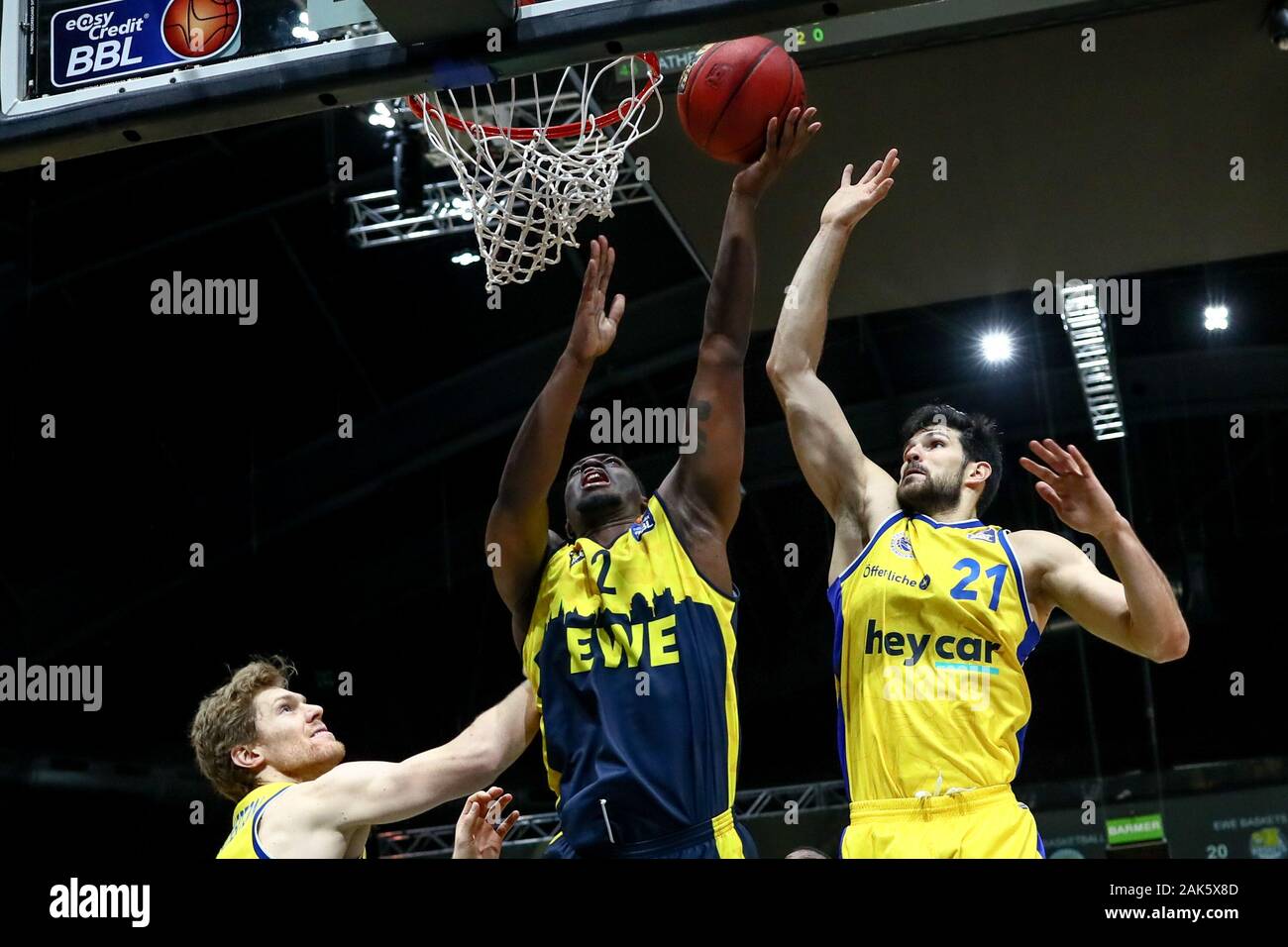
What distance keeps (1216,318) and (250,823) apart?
7.22 metres

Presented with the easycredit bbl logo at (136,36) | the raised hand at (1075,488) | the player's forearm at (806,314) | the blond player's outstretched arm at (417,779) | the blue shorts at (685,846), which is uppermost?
the easycredit bbl logo at (136,36)

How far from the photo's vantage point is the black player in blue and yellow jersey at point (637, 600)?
3.25 m

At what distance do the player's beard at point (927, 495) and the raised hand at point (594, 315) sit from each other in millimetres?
764

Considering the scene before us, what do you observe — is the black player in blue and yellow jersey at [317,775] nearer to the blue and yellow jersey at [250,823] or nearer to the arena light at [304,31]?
the blue and yellow jersey at [250,823]

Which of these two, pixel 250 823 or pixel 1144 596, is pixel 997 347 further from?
pixel 250 823

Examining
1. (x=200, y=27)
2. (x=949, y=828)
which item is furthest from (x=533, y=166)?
(x=949, y=828)

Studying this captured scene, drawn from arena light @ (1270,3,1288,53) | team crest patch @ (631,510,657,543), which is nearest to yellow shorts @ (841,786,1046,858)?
team crest patch @ (631,510,657,543)

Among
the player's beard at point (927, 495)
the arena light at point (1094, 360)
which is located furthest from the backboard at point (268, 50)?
the arena light at point (1094, 360)

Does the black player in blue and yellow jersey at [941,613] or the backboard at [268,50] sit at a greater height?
the backboard at [268,50]

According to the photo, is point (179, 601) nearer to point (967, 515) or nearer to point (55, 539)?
point (55, 539)

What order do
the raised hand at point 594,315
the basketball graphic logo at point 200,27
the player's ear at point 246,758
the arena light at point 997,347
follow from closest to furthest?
the basketball graphic logo at point 200,27, the raised hand at point 594,315, the player's ear at point 246,758, the arena light at point 997,347

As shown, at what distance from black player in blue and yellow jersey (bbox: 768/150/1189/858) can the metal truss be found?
562cm

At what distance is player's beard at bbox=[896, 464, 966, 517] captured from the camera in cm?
347
